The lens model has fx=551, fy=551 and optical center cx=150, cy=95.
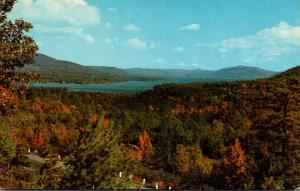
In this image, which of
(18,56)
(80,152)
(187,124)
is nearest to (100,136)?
(80,152)

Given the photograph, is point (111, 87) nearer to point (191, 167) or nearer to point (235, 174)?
point (191, 167)

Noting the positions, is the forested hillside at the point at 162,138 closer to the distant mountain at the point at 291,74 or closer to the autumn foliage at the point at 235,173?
the autumn foliage at the point at 235,173

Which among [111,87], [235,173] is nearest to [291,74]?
[111,87]

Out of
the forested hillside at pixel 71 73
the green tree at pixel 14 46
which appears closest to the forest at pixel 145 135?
the green tree at pixel 14 46

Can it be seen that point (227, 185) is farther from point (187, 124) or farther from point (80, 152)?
point (187, 124)

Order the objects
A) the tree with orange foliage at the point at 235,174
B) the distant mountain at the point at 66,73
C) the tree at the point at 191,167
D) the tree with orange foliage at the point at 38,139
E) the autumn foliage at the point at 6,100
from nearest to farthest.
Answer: the autumn foliage at the point at 6,100
the tree with orange foliage at the point at 235,174
the tree with orange foliage at the point at 38,139
the tree at the point at 191,167
the distant mountain at the point at 66,73
